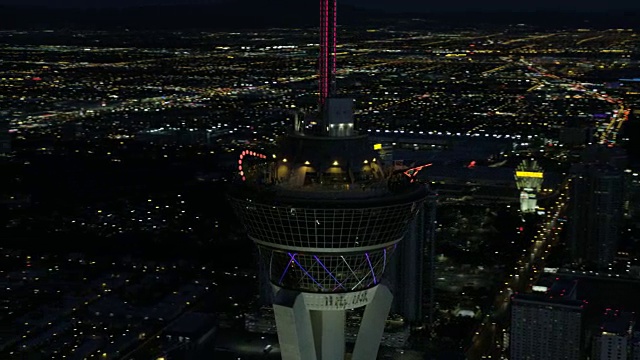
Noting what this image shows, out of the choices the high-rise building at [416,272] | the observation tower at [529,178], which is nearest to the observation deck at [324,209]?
the high-rise building at [416,272]

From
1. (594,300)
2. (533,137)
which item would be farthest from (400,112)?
(594,300)

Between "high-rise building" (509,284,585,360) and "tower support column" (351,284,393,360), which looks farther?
"high-rise building" (509,284,585,360)

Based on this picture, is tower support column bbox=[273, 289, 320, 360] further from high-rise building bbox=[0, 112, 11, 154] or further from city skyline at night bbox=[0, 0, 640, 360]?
high-rise building bbox=[0, 112, 11, 154]

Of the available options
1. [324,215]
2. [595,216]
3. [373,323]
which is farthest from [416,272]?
[324,215]

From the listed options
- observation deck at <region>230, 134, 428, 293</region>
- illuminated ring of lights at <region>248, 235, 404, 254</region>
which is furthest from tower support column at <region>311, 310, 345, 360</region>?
illuminated ring of lights at <region>248, 235, 404, 254</region>

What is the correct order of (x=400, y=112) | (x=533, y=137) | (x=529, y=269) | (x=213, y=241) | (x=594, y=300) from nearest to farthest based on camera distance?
(x=594, y=300)
(x=529, y=269)
(x=213, y=241)
(x=533, y=137)
(x=400, y=112)

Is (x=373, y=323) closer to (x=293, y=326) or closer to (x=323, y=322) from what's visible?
(x=323, y=322)

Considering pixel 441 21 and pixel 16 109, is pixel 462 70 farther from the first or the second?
pixel 16 109
